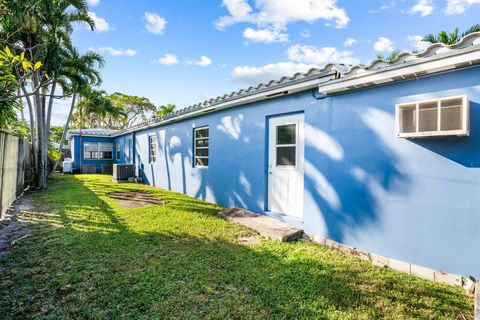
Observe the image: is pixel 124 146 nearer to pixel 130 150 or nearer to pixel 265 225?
pixel 130 150

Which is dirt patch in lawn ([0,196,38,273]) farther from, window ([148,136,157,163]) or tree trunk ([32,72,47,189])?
window ([148,136,157,163])

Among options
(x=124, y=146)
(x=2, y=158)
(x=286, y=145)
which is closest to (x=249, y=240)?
(x=286, y=145)

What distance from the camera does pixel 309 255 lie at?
388 centimetres

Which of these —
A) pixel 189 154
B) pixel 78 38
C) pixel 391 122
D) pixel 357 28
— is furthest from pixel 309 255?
pixel 78 38

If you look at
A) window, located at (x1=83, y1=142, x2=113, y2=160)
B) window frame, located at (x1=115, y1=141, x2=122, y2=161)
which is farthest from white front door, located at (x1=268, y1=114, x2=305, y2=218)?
window, located at (x1=83, y1=142, x2=113, y2=160)

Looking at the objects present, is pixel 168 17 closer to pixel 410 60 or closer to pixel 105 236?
pixel 105 236

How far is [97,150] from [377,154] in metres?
20.4

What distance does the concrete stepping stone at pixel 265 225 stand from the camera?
179 inches

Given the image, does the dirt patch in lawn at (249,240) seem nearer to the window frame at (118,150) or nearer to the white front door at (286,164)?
the white front door at (286,164)

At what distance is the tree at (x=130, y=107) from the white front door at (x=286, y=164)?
106 ft

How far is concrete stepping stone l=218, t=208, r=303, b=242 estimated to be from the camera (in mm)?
4559

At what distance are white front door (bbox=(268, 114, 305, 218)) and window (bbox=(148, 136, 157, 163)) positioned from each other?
8.19 meters

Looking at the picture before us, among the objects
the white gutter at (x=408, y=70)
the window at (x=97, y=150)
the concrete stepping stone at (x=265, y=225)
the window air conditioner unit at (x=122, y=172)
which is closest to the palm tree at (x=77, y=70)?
the window air conditioner unit at (x=122, y=172)

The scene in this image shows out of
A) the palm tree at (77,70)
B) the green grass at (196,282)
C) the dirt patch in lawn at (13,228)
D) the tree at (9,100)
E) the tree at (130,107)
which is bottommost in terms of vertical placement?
the green grass at (196,282)
